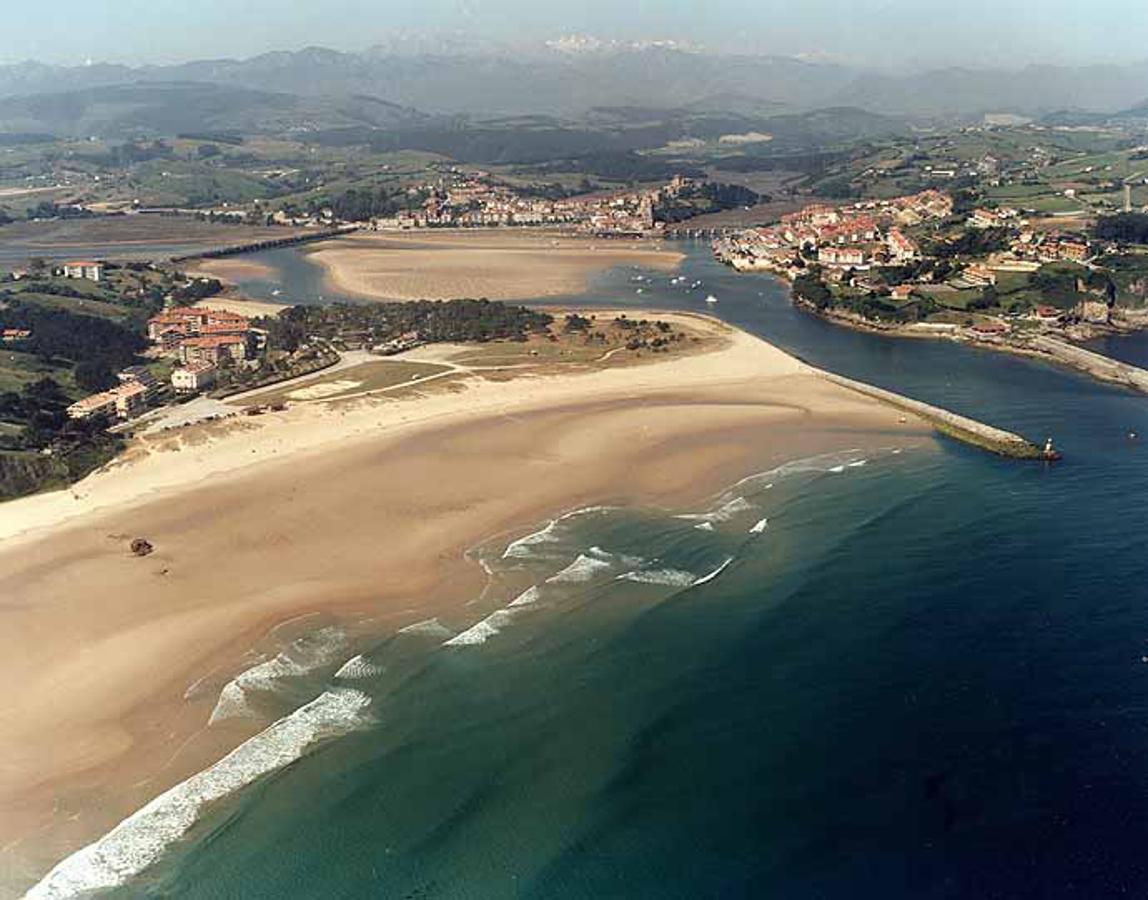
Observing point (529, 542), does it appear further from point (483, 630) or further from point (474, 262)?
point (474, 262)

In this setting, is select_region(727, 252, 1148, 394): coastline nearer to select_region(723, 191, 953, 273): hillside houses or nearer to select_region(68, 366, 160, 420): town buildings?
select_region(723, 191, 953, 273): hillside houses

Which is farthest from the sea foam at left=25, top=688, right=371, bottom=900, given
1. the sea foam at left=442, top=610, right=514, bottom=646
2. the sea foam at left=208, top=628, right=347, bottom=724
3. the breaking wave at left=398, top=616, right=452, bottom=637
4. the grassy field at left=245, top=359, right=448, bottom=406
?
the grassy field at left=245, top=359, right=448, bottom=406

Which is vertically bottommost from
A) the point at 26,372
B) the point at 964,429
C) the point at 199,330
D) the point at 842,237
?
the point at 26,372

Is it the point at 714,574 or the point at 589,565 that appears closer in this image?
the point at 714,574

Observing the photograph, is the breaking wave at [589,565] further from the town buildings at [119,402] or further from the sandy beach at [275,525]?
the town buildings at [119,402]

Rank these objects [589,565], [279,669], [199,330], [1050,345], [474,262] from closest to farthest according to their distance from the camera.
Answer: [279,669]
[589,565]
[1050,345]
[199,330]
[474,262]

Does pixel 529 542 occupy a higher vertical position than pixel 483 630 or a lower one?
higher

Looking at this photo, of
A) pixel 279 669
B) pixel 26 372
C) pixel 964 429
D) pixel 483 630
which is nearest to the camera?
pixel 279 669

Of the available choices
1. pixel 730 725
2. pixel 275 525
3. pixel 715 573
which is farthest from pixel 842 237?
pixel 730 725

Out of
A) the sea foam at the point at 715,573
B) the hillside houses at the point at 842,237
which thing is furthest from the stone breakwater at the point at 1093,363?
the sea foam at the point at 715,573
